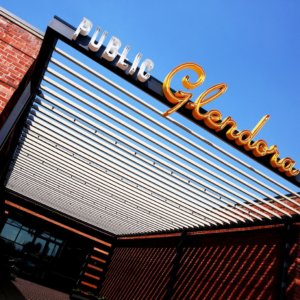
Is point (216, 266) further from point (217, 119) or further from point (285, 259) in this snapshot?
point (217, 119)

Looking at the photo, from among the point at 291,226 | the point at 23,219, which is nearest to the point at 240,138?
the point at 291,226

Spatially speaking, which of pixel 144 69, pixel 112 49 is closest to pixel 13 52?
pixel 112 49

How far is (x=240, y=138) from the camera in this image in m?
6.14

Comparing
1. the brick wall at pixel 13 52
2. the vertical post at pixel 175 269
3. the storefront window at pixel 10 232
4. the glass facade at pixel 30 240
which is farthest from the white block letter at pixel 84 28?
the storefront window at pixel 10 232

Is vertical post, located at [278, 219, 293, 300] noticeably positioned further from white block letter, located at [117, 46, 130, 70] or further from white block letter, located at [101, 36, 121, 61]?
white block letter, located at [101, 36, 121, 61]

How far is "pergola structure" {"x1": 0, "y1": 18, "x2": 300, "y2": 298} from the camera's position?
5.93m

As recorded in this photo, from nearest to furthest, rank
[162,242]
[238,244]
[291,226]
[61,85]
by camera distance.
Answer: [61,85] → [291,226] → [238,244] → [162,242]

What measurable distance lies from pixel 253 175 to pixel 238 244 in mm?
3208

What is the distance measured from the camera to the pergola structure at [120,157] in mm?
5934

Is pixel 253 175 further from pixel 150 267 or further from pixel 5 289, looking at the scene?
pixel 5 289

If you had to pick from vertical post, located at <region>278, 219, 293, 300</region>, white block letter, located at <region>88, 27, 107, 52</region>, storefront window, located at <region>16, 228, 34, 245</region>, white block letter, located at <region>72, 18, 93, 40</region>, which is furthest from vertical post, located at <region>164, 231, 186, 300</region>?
storefront window, located at <region>16, 228, 34, 245</region>

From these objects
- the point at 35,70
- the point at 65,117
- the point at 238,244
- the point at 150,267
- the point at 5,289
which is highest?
the point at 35,70

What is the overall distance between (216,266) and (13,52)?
8527 mm

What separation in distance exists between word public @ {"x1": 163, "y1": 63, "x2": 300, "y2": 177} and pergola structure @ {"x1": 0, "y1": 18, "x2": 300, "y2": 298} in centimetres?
18
